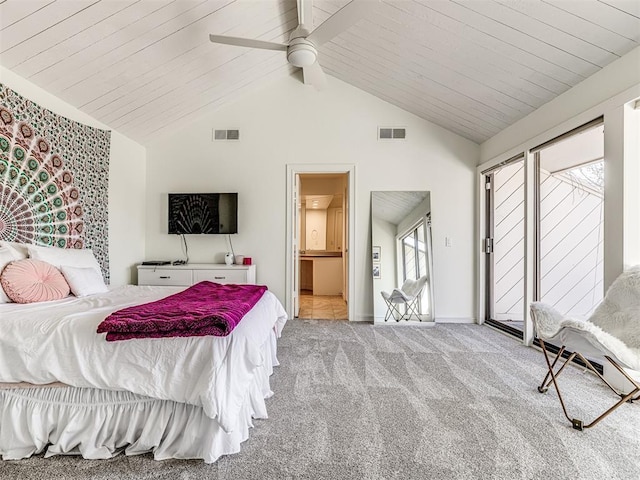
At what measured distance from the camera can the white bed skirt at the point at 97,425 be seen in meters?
1.38

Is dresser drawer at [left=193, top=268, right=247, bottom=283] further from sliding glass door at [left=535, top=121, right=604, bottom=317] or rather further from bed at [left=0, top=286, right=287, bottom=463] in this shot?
sliding glass door at [left=535, top=121, right=604, bottom=317]

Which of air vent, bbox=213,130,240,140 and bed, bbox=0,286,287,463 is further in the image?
air vent, bbox=213,130,240,140

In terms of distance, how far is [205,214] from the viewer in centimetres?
377

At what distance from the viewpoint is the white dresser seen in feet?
11.4

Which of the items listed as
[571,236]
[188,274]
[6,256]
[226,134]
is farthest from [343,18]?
[571,236]

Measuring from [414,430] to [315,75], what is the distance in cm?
282

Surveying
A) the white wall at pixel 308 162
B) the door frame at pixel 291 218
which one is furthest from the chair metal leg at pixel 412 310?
the door frame at pixel 291 218

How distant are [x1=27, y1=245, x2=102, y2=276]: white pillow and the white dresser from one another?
855mm

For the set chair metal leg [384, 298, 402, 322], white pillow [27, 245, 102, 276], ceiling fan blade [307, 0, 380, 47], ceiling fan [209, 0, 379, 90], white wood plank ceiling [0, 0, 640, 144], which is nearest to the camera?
ceiling fan blade [307, 0, 380, 47]

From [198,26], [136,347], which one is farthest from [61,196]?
[136,347]

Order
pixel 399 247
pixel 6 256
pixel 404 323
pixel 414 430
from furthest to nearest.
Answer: pixel 399 247 → pixel 404 323 → pixel 6 256 → pixel 414 430

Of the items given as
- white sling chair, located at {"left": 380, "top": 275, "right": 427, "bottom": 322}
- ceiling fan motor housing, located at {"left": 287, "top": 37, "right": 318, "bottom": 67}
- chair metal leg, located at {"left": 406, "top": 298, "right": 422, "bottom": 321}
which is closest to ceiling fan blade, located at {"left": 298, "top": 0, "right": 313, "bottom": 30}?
ceiling fan motor housing, located at {"left": 287, "top": 37, "right": 318, "bottom": 67}

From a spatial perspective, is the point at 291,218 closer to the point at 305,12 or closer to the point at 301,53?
the point at 301,53

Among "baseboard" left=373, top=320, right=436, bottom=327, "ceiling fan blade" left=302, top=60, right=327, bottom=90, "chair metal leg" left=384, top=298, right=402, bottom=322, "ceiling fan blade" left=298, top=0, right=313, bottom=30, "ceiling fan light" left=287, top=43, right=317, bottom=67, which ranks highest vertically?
"ceiling fan blade" left=298, top=0, right=313, bottom=30
